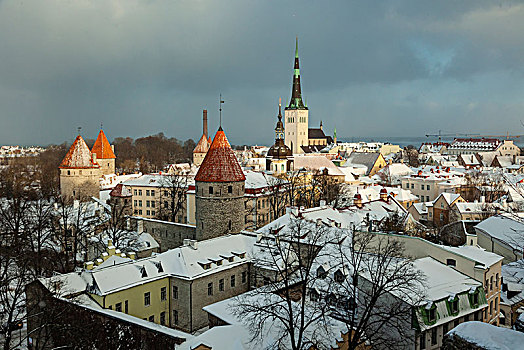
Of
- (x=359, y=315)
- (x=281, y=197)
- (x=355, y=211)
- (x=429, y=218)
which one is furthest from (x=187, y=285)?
(x=429, y=218)

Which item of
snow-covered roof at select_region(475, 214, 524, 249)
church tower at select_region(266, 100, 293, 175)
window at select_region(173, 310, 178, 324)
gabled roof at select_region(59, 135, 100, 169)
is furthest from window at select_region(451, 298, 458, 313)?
gabled roof at select_region(59, 135, 100, 169)

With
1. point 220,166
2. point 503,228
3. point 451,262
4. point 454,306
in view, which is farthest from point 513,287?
point 220,166

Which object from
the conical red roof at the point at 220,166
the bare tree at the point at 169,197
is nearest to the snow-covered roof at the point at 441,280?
the conical red roof at the point at 220,166

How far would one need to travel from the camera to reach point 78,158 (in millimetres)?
45969

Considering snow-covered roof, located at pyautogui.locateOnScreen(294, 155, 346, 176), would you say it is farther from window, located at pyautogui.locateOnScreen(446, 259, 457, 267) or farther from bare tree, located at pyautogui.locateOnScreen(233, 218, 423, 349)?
window, located at pyautogui.locateOnScreen(446, 259, 457, 267)

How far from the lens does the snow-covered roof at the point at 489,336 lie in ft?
29.4

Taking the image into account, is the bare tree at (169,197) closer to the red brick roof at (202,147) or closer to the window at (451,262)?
the red brick roof at (202,147)

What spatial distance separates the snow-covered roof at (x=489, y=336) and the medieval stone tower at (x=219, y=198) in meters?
18.7

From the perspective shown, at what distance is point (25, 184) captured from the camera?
65938 mm

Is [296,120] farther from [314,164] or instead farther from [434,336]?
[434,336]

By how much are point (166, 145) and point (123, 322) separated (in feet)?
358

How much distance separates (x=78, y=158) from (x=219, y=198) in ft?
80.4

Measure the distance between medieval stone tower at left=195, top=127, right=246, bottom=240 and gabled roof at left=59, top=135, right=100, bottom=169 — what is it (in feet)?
74.1

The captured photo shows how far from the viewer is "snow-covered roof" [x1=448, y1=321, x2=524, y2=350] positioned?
8.96 m
